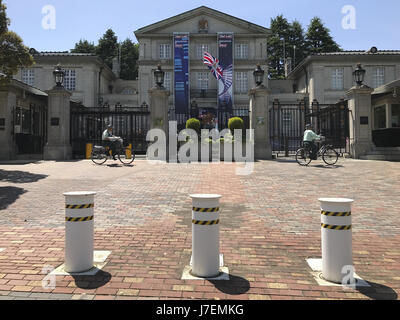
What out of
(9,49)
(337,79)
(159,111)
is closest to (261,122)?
(159,111)

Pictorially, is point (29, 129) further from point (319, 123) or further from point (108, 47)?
point (108, 47)

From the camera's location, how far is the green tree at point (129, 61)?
6062 centimetres

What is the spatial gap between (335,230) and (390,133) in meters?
20.7

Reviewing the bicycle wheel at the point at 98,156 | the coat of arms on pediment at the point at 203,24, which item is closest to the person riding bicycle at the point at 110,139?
the bicycle wheel at the point at 98,156

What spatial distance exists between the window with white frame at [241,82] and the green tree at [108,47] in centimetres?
3088

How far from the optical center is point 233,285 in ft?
11.8

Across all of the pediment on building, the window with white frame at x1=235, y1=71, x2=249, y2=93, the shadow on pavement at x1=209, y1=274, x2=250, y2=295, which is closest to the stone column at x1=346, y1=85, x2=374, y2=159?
the shadow on pavement at x1=209, y1=274, x2=250, y2=295

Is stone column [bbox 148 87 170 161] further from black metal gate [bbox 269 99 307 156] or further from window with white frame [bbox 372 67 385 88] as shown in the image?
window with white frame [bbox 372 67 385 88]

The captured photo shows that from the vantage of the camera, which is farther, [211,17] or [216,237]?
[211,17]

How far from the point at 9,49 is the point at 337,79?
36453 mm

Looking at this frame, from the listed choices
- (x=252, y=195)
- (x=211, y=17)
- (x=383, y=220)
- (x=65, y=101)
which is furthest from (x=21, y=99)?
(x=211, y=17)

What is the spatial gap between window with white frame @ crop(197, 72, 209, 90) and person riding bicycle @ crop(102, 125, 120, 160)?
27416 millimetres
